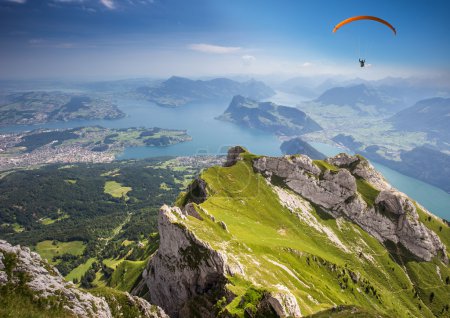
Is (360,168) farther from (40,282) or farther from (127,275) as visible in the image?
(40,282)

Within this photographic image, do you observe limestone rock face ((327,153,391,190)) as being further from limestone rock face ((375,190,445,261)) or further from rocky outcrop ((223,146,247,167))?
rocky outcrop ((223,146,247,167))

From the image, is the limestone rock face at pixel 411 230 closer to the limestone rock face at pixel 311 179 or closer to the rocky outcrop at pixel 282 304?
the limestone rock face at pixel 311 179

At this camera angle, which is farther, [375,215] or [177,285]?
[375,215]

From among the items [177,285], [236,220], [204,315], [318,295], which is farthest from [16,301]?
[236,220]

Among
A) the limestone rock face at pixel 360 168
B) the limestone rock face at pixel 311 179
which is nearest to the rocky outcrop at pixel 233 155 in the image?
the limestone rock face at pixel 311 179

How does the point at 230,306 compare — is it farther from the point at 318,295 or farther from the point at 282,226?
the point at 282,226

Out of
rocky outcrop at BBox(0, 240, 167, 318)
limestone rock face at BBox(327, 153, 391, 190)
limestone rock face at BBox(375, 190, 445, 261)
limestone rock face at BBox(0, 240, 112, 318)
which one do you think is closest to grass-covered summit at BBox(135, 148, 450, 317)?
limestone rock face at BBox(375, 190, 445, 261)

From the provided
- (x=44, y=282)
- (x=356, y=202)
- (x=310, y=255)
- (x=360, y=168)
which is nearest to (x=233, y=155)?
(x=356, y=202)
